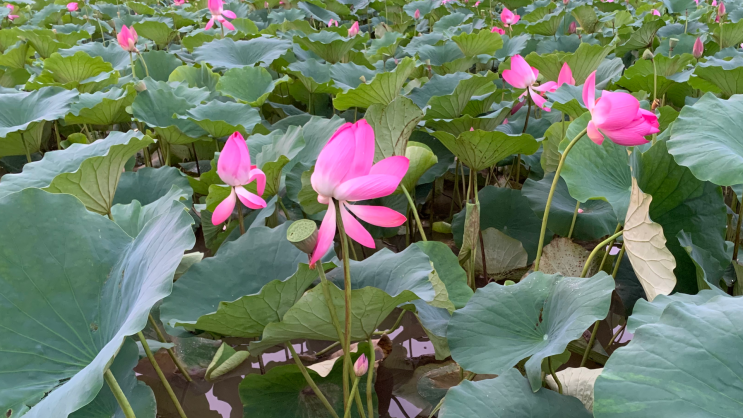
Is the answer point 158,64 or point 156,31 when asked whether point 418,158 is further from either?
point 156,31

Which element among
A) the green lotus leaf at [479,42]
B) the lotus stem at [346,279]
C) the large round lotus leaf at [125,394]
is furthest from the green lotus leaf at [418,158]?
the green lotus leaf at [479,42]

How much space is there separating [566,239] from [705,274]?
→ 14.9 inches

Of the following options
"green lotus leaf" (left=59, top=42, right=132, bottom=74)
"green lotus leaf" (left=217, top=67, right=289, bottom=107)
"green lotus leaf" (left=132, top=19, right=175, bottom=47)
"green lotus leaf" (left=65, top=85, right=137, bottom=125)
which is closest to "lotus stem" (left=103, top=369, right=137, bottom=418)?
"green lotus leaf" (left=65, top=85, right=137, bottom=125)

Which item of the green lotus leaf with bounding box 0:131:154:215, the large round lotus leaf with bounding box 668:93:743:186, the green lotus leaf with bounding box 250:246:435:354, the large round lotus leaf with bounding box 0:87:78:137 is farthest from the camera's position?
the large round lotus leaf with bounding box 0:87:78:137

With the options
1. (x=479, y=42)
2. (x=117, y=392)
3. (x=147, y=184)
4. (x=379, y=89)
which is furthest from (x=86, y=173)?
(x=479, y=42)

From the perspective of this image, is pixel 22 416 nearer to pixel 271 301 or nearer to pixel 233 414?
pixel 271 301

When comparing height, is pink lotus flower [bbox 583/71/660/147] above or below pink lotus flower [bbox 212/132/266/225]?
above

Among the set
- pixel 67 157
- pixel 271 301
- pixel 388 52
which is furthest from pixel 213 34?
pixel 271 301

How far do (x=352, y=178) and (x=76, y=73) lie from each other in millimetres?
1999

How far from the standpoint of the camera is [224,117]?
1.67 m

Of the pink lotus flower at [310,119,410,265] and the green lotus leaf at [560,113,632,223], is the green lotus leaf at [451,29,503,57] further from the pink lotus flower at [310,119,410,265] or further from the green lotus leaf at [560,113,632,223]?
the pink lotus flower at [310,119,410,265]

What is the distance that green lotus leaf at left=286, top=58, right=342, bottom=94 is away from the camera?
1957 mm

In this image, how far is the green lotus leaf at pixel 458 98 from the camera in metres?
1.55

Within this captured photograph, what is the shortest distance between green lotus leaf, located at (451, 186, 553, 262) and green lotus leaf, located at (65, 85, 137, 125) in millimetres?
1101
